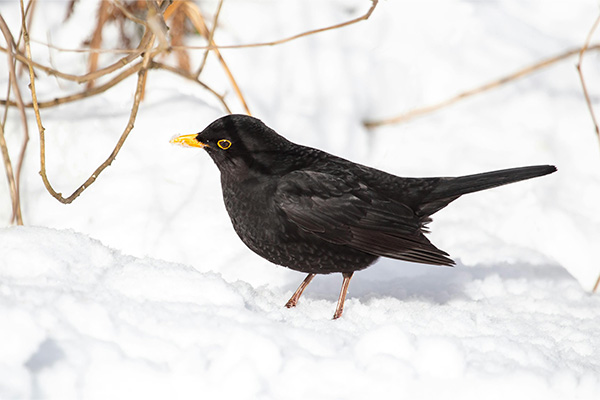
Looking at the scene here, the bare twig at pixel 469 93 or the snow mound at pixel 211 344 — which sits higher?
the bare twig at pixel 469 93

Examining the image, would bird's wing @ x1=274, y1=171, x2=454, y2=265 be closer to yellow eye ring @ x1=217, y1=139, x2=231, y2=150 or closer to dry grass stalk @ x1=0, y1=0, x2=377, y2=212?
yellow eye ring @ x1=217, y1=139, x2=231, y2=150

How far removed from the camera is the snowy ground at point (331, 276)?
2211 millimetres

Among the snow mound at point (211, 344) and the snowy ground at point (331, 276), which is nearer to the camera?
the snow mound at point (211, 344)

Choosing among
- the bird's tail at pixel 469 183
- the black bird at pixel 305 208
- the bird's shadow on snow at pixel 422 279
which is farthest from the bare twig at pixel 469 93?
the black bird at pixel 305 208

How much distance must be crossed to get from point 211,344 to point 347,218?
1167mm

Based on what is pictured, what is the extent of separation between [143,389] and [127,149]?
2796mm

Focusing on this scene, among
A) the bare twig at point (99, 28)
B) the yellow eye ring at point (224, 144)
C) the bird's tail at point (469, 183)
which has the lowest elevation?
the yellow eye ring at point (224, 144)

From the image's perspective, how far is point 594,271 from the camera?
474cm

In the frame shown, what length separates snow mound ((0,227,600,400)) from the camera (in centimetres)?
209

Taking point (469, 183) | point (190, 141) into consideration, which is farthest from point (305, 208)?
point (469, 183)

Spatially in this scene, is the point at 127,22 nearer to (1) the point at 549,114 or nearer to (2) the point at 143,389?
(1) the point at 549,114

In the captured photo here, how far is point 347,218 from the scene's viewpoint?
3270 millimetres

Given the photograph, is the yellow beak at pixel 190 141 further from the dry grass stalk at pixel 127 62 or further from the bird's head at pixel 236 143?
the dry grass stalk at pixel 127 62

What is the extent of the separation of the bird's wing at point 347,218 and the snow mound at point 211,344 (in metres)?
0.29
